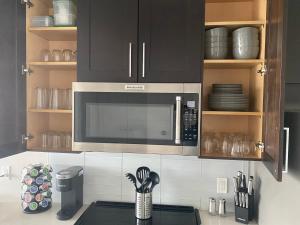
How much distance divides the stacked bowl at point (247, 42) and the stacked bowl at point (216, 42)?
67mm

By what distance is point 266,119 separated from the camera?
131 cm

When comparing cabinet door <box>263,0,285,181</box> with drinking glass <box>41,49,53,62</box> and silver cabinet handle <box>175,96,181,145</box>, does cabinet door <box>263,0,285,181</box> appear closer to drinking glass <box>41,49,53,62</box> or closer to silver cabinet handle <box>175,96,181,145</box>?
silver cabinet handle <box>175,96,181,145</box>

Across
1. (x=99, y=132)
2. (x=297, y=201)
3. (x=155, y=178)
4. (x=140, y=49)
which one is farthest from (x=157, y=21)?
(x=297, y=201)

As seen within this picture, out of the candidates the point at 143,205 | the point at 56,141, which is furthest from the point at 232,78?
the point at 56,141

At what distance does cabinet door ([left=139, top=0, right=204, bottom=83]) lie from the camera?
1.41 metres

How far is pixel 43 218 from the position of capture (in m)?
1.63

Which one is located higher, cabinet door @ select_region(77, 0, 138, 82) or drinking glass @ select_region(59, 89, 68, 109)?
cabinet door @ select_region(77, 0, 138, 82)

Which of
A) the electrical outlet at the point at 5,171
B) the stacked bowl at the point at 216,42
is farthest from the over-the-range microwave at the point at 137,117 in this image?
the electrical outlet at the point at 5,171

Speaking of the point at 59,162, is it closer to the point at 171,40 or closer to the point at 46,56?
the point at 46,56

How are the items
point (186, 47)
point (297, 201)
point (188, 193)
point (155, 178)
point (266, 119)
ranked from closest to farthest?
point (297, 201) < point (266, 119) < point (186, 47) < point (155, 178) < point (188, 193)

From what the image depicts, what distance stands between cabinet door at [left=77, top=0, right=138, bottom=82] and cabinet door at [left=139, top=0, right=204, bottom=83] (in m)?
0.05

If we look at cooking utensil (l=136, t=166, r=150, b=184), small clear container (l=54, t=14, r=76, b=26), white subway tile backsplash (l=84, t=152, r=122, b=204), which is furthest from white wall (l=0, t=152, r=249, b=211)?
small clear container (l=54, t=14, r=76, b=26)

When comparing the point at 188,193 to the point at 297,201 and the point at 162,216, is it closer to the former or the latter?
the point at 162,216

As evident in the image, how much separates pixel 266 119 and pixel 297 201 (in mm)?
402
